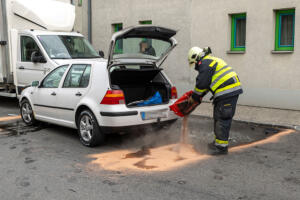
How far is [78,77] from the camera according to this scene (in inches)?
259

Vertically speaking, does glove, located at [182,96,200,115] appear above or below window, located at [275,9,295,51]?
below

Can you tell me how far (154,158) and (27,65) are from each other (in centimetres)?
581

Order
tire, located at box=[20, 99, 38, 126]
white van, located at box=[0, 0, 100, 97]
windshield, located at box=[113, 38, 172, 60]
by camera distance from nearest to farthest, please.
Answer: windshield, located at box=[113, 38, 172, 60] → tire, located at box=[20, 99, 38, 126] → white van, located at box=[0, 0, 100, 97]

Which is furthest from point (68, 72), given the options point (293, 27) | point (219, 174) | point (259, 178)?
point (293, 27)

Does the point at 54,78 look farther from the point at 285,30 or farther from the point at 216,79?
the point at 285,30

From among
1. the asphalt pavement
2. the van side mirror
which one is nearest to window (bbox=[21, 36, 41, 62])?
the van side mirror

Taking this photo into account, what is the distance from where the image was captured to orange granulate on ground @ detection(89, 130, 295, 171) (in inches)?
205

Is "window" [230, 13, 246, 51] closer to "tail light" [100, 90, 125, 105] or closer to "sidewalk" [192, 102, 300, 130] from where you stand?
"sidewalk" [192, 102, 300, 130]

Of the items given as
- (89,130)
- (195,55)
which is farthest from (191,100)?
(89,130)

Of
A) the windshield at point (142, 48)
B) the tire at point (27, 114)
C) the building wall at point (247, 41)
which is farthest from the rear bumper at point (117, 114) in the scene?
the building wall at point (247, 41)

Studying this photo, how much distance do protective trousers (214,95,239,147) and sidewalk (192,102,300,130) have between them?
9.13 ft

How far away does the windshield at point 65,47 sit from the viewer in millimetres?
9547

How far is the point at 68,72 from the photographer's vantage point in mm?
6875

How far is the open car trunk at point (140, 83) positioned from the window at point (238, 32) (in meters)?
5.11
